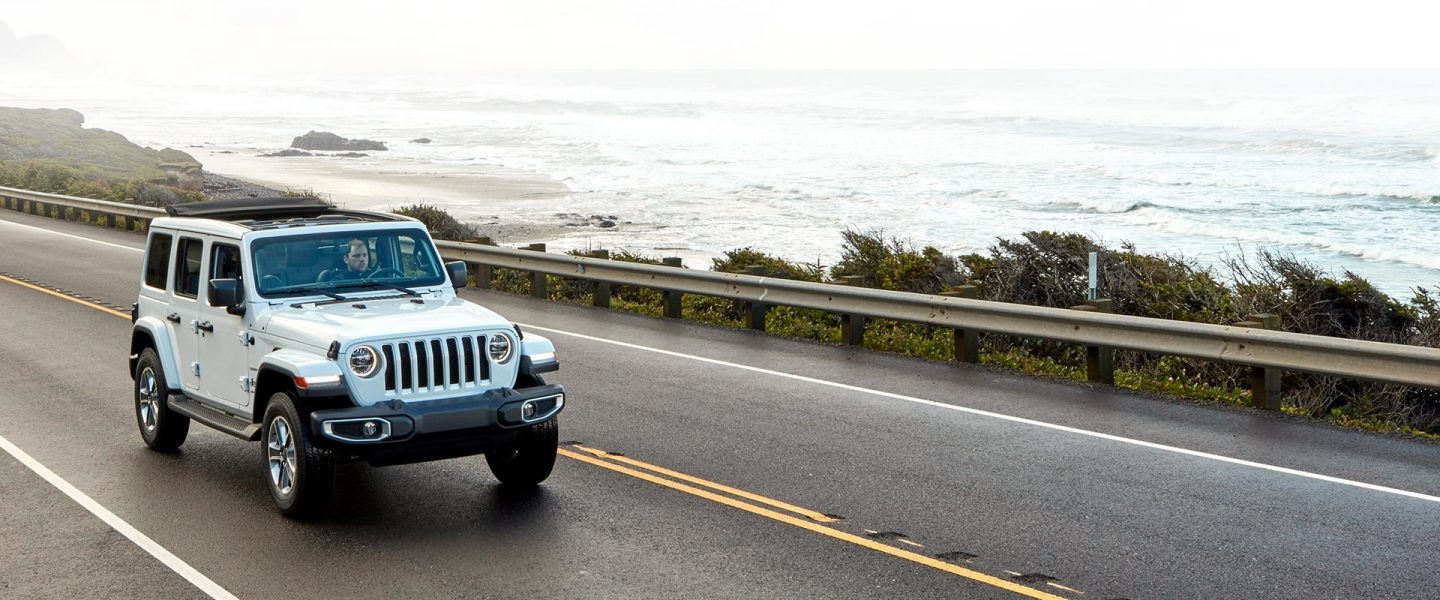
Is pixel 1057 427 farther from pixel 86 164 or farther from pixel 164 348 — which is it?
pixel 86 164

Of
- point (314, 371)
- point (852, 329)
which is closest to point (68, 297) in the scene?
point (852, 329)

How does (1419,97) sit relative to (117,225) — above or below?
above

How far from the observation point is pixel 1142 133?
8350 cm

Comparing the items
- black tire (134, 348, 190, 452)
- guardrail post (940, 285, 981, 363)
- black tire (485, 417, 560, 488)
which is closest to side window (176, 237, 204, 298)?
black tire (134, 348, 190, 452)

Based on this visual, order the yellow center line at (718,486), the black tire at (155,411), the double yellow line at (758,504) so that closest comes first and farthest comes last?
the double yellow line at (758,504) < the yellow center line at (718,486) < the black tire at (155,411)

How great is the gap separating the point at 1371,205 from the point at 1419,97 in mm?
87043

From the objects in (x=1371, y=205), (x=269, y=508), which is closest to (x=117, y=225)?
(x=269, y=508)

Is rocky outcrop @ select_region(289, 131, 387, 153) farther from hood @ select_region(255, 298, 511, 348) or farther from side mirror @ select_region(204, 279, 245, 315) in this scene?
hood @ select_region(255, 298, 511, 348)

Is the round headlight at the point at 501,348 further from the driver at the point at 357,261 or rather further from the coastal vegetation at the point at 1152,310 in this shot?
the coastal vegetation at the point at 1152,310

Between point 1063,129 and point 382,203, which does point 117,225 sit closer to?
point 382,203

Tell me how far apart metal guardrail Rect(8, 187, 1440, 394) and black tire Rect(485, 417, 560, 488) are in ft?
19.7

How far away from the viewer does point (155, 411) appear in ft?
33.6

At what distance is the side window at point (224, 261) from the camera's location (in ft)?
30.3

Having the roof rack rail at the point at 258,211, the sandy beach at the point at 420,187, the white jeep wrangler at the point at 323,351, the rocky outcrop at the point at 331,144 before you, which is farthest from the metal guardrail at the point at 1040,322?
the rocky outcrop at the point at 331,144
